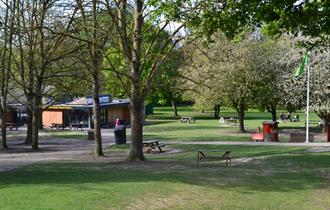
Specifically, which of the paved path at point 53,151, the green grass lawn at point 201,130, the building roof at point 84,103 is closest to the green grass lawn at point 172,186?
the paved path at point 53,151

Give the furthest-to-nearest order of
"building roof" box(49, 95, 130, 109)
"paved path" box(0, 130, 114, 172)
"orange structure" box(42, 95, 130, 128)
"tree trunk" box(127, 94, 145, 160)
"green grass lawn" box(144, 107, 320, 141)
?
"orange structure" box(42, 95, 130, 128) → "building roof" box(49, 95, 130, 109) → "green grass lawn" box(144, 107, 320, 141) → "paved path" box(0, 130, 114, 172) → "tree trunk" box(127, 94, 145, 160)

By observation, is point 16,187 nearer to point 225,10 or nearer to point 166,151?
point 225,10

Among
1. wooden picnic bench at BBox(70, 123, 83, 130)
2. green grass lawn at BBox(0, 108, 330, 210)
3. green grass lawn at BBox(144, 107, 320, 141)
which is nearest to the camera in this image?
green grass lawn at BBox(0, 108, 330, 210)

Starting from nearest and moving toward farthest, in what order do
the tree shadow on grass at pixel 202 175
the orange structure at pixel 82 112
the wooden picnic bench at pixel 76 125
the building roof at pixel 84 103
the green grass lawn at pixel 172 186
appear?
the green grass lawn at pixel 172 186 → the tree shadow on grass at pixel 202 175 → the building roof at pixel 84 103 → the wooden picnic bench at pixel 76 125 → the orange structure at pixel 82 112

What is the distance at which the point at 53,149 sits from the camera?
33.5m

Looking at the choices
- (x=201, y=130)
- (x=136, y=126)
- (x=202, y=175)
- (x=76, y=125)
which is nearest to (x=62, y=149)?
(x=136, y=126)

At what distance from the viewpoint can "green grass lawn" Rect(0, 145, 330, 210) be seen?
37.4ft

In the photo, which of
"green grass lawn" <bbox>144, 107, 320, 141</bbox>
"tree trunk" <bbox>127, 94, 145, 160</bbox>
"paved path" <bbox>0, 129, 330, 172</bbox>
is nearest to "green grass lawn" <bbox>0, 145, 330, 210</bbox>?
"tree trunk" <bbox>127, 94, 145, 160</bbox>

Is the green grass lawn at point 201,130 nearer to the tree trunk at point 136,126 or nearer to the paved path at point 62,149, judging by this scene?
the paved path at point 62,149

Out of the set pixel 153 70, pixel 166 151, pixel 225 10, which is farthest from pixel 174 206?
pixel 166 151

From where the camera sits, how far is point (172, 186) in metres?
13.7

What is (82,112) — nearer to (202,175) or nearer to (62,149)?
(62,149)

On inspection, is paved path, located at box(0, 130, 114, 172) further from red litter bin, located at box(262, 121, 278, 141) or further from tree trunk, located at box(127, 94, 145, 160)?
red litter bin, located at box(262, 121, 278, 141)

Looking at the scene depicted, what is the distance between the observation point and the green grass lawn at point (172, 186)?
11398 millimetres
